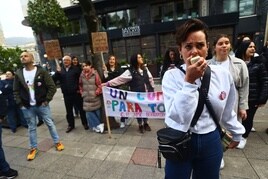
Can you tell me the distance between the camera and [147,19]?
1535cm

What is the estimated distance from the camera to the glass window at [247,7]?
1350 cm

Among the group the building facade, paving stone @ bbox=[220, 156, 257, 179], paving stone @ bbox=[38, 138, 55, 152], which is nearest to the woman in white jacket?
paving stone @ bbox=[220, 156, 257, 179]

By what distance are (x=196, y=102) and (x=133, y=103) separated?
2.92 metres

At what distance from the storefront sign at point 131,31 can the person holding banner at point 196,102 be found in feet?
47.4

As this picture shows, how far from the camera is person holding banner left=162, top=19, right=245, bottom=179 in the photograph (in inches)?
46.7

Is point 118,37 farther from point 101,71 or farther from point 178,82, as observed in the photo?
point 178,82

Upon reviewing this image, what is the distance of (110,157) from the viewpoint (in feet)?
11.4

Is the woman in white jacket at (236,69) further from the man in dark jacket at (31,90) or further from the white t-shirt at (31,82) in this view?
the white t-shirt at (31,82)

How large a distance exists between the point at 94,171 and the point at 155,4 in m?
15.0

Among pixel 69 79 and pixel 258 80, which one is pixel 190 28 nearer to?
pixel 258 80

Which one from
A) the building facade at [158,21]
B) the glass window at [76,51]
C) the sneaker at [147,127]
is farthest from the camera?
the glass window at [76,51]

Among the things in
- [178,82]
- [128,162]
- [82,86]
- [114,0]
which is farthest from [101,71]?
[114,0]

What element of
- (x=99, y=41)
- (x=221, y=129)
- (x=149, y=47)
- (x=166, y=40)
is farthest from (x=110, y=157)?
(x=149, y=47)

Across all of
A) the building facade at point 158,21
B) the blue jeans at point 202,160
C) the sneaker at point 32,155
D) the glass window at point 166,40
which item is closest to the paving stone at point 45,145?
the sneaker at point 32,155
